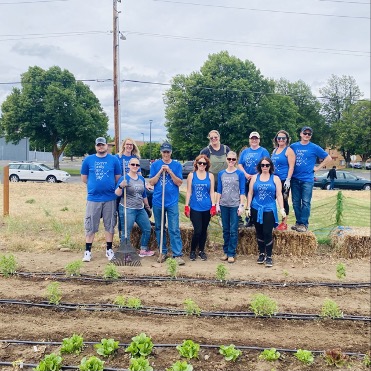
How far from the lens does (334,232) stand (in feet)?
24.3

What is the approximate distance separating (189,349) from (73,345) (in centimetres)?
96

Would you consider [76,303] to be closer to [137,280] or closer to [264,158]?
[137,280]

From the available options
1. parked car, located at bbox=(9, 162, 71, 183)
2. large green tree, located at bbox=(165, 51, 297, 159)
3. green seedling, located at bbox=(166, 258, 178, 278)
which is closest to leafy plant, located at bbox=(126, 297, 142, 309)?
green seedling, located at bbox=(166, 258, 178, 278)

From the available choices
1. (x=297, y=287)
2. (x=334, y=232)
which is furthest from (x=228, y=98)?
(x=297, y=287)

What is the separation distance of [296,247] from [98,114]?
34.0m

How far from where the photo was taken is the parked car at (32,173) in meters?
24.8

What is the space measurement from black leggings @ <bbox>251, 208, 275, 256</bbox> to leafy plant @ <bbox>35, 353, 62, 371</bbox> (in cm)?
366

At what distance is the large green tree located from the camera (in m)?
33.3

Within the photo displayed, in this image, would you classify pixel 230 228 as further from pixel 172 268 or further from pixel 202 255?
pixel 172 268

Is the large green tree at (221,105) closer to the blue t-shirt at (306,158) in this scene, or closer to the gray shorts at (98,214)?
the blue t-shirt at (306,158)

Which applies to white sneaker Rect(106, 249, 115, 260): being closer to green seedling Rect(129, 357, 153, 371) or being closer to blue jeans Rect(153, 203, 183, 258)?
blue jeans Rect(153, 203, 183, 258)

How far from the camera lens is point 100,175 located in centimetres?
602

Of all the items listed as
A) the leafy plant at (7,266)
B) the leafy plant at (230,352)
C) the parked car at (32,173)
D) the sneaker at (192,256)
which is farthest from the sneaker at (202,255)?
the parked car at (32,173)

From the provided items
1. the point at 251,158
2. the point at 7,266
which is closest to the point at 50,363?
the point at 7,266
